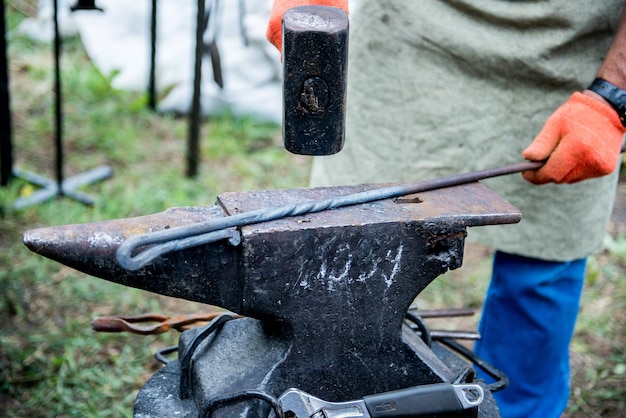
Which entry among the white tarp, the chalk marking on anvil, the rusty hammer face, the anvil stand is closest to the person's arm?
the chalk marking on anvil

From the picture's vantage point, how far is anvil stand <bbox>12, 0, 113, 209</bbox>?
331 centimetres

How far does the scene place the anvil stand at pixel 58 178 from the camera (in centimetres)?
331

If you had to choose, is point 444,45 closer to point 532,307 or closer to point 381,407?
point 532,307

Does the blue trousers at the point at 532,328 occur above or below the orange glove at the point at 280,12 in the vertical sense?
below

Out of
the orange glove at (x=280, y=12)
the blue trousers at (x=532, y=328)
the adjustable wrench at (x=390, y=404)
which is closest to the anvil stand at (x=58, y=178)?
the orange glove at (x=280, y=12)

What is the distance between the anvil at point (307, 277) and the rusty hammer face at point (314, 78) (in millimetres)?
110

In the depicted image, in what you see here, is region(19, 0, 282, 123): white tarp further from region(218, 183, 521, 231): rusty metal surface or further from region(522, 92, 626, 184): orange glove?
region(218, 183, 521, 231): rusty metal surface

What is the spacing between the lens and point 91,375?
2.46 meters

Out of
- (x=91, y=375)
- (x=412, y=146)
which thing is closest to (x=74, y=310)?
(x=91, y=375)

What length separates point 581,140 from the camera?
61.3 inches

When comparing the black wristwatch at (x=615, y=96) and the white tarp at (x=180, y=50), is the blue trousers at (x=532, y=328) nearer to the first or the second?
the black wristwatch at (x=615, y=96)

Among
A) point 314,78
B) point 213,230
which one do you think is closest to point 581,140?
point 314,78

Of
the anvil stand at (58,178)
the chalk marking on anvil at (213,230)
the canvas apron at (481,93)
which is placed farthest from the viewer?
the anvil stand at (58,178)

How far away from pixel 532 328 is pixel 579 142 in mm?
668
